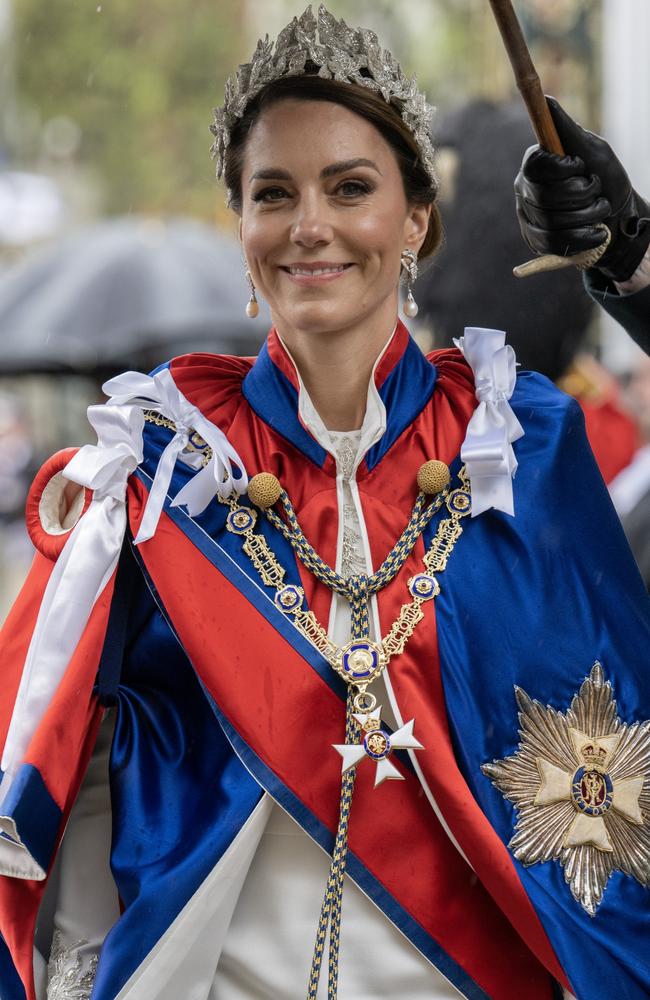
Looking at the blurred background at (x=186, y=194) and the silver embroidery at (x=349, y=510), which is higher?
the blurred background at (x=186, y=194)

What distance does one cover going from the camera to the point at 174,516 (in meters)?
2.55

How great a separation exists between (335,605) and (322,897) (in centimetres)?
46

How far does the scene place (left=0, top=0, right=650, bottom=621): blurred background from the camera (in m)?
4.67

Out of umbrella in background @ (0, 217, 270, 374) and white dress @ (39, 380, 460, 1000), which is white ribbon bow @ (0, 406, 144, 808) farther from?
umbrella in background @ (0, 217, 270, 374)

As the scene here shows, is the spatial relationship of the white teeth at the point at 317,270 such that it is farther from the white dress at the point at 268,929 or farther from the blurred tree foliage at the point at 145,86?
the blurred tree foliage at the point at 145,86

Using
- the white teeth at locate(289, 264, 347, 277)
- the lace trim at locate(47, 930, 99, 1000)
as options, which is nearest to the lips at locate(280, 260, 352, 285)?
the white teeth at locate(289, 264, 347, 277)

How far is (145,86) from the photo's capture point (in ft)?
71.7

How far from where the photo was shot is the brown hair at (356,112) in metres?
2.58

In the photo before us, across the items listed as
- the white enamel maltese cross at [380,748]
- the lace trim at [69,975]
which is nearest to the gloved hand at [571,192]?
the white enamel maltese cross at [380,748]

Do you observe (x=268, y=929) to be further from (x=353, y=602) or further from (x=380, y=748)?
(x=353, y=602)

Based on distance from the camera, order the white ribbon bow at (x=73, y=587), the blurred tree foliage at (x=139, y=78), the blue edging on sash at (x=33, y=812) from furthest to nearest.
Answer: the blurred tree foliage at (x=139, y=78) → the white ribbon bow at (x=73, y=587) → the blue edging on sash at (x=33, y=812)

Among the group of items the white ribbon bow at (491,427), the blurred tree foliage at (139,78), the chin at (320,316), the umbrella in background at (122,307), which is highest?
the blurred tree foliage at (139,78)

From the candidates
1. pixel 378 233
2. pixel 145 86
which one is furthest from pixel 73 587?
pixel 145 86

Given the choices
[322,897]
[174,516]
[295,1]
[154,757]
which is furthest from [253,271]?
[295,1]
